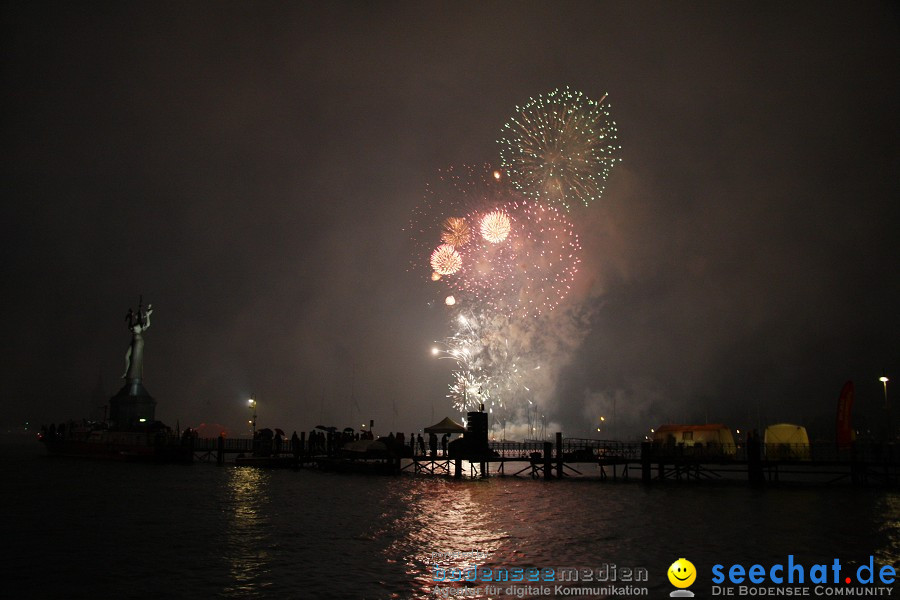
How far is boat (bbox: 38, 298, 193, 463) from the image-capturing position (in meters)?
70.5

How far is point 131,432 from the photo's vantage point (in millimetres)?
72625

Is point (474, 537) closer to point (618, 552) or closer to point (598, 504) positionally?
point (618, 552)

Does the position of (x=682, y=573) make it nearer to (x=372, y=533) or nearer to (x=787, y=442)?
(x=372, y=533)

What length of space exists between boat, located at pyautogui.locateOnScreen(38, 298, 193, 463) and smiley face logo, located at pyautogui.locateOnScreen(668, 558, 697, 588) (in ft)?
205

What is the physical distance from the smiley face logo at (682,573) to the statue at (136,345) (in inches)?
3135

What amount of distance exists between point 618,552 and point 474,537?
5622 mm

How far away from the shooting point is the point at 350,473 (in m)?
59.8

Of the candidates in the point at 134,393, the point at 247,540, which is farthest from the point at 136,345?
the point at 247,540

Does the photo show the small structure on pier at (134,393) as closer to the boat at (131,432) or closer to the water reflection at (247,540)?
the boat at (131,432)

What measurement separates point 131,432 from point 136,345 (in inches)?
636
